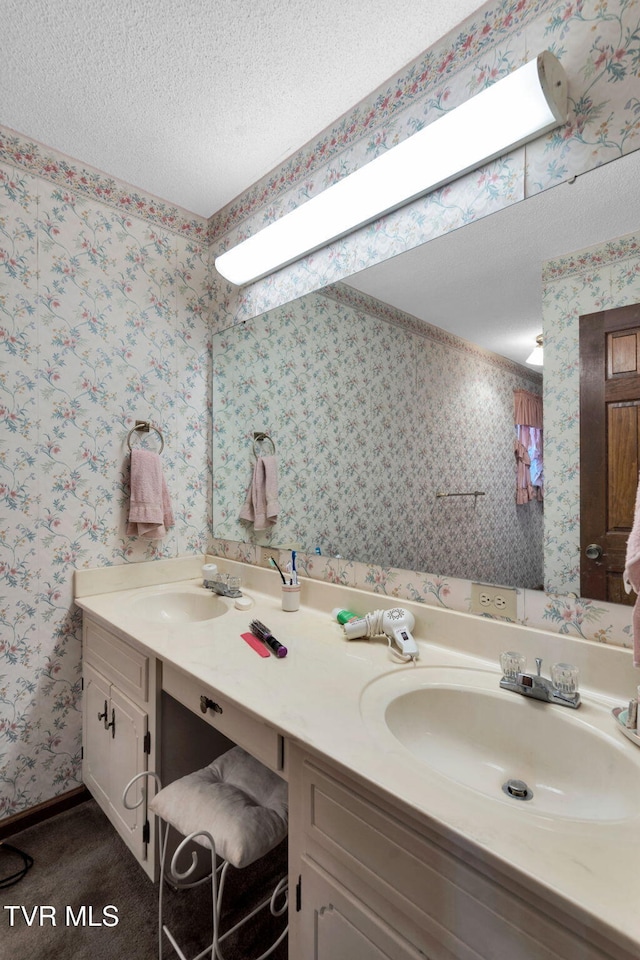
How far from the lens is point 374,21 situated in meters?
1.19

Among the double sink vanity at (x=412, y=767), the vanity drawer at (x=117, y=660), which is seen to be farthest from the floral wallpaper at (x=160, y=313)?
the double sink vanity at (x=412, y=767)

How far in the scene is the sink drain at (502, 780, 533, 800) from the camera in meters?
0.82

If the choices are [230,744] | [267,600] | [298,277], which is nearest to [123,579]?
[267,600]

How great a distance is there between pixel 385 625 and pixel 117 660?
0.87 metres

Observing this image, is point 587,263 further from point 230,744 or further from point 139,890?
point 139,890

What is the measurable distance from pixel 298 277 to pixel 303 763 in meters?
1.53

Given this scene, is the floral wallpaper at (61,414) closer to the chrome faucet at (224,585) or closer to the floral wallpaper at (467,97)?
the chrome faucet at (224,585)

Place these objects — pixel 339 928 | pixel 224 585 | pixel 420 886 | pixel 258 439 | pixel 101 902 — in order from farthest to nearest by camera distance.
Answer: pixel 258 439
pixel 224 585
pixel 101 902
pixel 339 928
pixel 420 886

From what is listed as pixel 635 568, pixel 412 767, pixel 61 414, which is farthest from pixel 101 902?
pixel 635 568

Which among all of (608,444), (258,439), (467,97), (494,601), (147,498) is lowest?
(494,601)

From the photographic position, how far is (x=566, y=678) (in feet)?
2.98

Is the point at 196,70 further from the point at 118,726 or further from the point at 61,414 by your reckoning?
the point at 118,726

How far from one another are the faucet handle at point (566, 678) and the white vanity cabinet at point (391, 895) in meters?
0.43

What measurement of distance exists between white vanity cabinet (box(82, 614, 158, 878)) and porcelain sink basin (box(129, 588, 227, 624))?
0.20m
